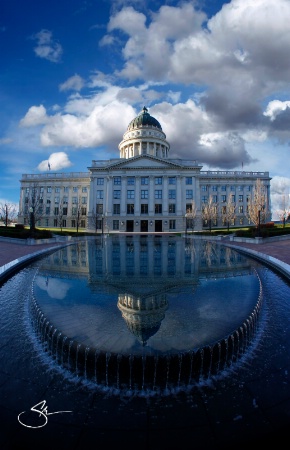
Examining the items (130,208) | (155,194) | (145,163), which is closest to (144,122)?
(145,163)

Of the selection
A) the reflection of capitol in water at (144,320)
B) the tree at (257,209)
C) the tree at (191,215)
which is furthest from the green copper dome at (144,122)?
the reflection of capitol in water at (144,320)

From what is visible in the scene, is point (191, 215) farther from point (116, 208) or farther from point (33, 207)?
point (33, 207)

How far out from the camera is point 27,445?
3322 mm

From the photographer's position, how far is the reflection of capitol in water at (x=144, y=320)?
15.9 ft

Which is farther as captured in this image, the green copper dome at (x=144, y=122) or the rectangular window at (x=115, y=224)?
the green copper dome at (x=144, y=122)

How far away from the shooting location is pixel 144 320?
6410 millimetres

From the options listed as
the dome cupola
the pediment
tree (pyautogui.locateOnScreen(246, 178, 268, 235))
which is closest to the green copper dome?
the dome cupola

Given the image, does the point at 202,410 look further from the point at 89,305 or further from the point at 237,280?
the point at 237,280

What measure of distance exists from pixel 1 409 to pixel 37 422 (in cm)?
71

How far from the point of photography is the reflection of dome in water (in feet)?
19.0

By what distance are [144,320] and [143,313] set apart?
0.44 m

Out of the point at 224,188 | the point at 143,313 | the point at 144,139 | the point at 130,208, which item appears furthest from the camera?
the point at 224,188
